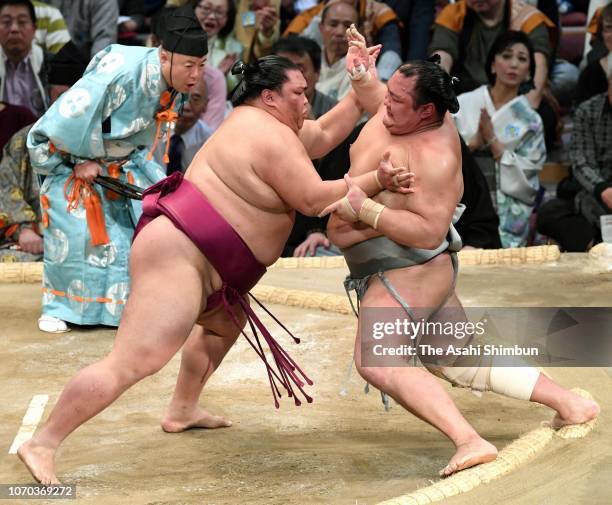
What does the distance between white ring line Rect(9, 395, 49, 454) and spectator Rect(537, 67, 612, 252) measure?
270 centimetres

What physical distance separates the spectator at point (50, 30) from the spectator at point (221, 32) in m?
0.68

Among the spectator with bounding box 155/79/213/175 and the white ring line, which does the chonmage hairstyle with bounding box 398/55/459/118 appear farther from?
the spectator with bounding box 155/79/213/175

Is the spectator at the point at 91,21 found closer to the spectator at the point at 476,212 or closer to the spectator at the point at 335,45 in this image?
the spectator at the point at 335,45

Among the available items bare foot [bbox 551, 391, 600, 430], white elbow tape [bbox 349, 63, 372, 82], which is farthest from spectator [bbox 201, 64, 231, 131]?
bare foot [bbox 551, 391, 600, 430]

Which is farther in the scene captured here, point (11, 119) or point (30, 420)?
point (11, 119)

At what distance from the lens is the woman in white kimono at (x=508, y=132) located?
5.05m

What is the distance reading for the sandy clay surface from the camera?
245cm

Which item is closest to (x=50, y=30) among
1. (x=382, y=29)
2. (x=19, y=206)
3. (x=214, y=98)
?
(x=214, y=98)

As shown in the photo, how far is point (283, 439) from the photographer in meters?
2.89

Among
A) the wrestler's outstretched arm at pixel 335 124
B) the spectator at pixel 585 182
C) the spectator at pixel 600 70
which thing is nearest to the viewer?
the wrestler's outstretched arm at pixel 335 124

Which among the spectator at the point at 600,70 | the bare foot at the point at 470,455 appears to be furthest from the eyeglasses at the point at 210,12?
the bare foot at the point at 470,455

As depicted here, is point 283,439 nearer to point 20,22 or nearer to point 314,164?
point 314,164

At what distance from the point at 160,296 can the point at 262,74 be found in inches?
22.9

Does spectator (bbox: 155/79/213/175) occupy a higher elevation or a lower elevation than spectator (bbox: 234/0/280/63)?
lower
